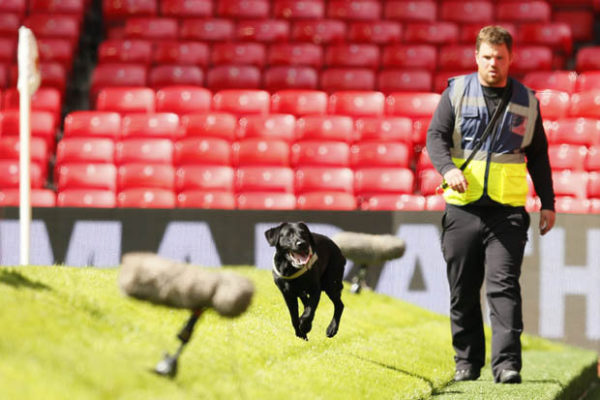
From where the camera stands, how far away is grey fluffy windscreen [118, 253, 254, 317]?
1.67 meters

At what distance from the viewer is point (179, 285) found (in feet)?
5.48

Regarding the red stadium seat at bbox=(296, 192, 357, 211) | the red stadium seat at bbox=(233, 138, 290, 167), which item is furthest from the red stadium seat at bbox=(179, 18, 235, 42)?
the red stadium seat at bbox=(296, 192, 357, 211)

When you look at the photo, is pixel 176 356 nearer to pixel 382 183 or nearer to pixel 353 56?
pixel 382 183

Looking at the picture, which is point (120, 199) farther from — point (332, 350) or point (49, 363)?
point (49, 363)

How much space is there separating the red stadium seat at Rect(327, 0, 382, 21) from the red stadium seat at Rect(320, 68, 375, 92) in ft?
4.32

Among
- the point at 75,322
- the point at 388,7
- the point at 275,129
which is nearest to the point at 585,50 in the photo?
the point at 388,7

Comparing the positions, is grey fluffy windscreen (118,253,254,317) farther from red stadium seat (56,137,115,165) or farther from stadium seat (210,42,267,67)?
stadium seat (210,42,267,67)

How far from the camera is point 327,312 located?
248cm

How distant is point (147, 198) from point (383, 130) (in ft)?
7.77

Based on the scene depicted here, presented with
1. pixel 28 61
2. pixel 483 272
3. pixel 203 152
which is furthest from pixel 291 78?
pixel 483 272

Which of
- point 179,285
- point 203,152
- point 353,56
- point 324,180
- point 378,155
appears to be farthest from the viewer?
point 353,56

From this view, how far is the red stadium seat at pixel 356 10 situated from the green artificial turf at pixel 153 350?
333 inches

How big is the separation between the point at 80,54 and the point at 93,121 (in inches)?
102

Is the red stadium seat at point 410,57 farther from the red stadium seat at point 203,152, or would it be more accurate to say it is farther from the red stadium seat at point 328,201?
the red stadium seat at point 328,201
